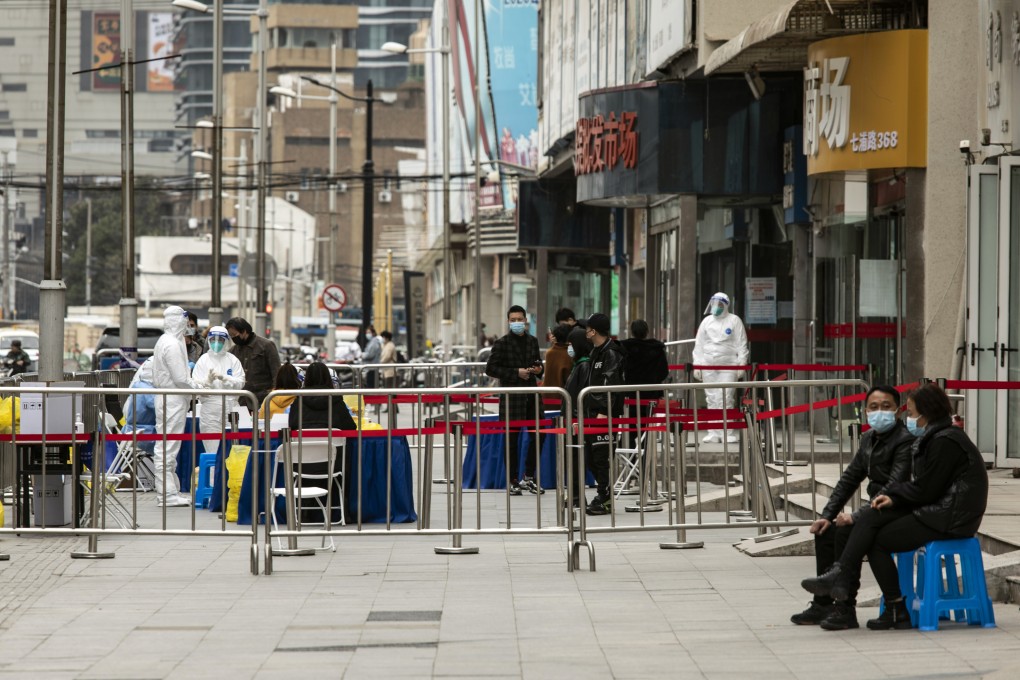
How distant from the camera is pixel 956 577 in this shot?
8.78 metres

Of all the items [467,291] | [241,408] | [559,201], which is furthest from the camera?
[467,291]

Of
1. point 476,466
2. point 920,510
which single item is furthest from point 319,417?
point 920,510

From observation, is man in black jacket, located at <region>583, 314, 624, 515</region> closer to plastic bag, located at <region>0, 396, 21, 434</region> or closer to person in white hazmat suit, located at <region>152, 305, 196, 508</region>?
person in white hazmat suit, located at <region>152, 305, 196, 508</region>

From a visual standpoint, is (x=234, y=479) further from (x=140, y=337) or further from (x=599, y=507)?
(x=140, y=337)

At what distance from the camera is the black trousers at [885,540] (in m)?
8.66

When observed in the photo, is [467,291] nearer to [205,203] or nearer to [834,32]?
[834,32]

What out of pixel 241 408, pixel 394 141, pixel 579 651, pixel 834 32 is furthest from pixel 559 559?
pixel 394 141

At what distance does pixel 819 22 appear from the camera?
17.5 m

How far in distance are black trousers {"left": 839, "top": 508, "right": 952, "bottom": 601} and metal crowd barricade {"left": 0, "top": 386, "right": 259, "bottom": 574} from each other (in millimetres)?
4297

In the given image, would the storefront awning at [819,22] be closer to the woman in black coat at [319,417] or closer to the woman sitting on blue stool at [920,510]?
the woman in black coat at [319,417]

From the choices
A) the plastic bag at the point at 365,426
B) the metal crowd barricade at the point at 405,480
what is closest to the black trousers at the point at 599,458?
the metal crowd barricade at the point at 405,480

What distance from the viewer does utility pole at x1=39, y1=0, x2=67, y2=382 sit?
58.5ft

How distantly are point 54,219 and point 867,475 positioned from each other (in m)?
11.7

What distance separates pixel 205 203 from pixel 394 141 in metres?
21.1
